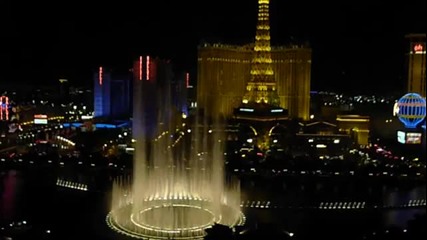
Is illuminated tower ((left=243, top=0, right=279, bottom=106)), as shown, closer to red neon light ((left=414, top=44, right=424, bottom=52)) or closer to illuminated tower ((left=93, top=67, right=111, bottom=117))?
illuminated tower ((left=93, top=67, right=111, bottom=117))

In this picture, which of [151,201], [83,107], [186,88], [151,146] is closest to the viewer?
[151,201]

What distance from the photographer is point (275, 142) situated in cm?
2420

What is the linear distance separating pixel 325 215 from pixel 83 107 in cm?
2758

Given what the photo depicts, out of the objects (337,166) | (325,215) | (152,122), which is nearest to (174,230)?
(325,215)

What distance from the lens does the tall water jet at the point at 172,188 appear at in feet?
37.3

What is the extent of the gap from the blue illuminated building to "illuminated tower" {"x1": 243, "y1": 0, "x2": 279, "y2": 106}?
6216 mm

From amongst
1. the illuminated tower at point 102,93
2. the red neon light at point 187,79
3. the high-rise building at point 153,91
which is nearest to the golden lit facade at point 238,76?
the high-rise building at point 153,91

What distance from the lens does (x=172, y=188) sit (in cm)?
1418

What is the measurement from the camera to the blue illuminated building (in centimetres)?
2497

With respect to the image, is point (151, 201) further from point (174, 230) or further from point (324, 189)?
point (324, 189)

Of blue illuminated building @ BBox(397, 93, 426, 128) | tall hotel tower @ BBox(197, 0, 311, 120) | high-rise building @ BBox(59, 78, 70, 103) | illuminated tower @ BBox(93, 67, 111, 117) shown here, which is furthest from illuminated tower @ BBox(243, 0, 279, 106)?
high-rise building @ BBox(59, 78, 70, 103)

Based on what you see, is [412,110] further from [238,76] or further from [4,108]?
[4,108]

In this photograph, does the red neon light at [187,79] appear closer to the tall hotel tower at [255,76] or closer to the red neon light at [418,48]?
the tall hotel tower at [255,76]

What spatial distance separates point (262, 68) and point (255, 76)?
53 centimetres
